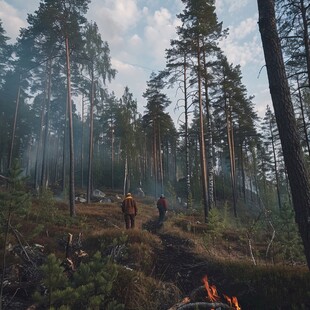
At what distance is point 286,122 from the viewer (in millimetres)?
5441

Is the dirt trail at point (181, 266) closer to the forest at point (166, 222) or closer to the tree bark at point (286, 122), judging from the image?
the forest at point (166, 222)

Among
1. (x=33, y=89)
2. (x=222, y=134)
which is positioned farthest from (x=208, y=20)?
(x=33, y=89)

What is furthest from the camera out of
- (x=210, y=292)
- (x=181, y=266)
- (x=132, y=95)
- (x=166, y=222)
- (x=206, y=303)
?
(x=132, y=95)

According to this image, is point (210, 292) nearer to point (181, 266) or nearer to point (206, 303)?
point (206, 303)

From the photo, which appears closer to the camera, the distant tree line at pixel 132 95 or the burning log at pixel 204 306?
the burning log at pixel 204 306

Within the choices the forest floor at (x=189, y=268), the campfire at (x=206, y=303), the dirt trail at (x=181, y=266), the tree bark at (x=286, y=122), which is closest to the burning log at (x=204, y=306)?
the campfire at (x=206, y=303)

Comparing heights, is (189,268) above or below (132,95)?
below

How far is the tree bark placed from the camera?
16.5 ft

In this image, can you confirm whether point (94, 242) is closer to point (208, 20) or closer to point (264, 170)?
point (208, 20)

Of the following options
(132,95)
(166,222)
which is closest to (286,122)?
(166,222)

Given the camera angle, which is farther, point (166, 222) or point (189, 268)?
point (166, 222)

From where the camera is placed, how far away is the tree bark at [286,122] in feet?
16.5

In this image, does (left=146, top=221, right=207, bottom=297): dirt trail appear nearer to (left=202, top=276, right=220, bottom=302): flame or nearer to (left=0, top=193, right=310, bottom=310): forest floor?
(left=0, top=193, right=310, bottom=310): forest floor

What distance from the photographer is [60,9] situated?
16.7 m
